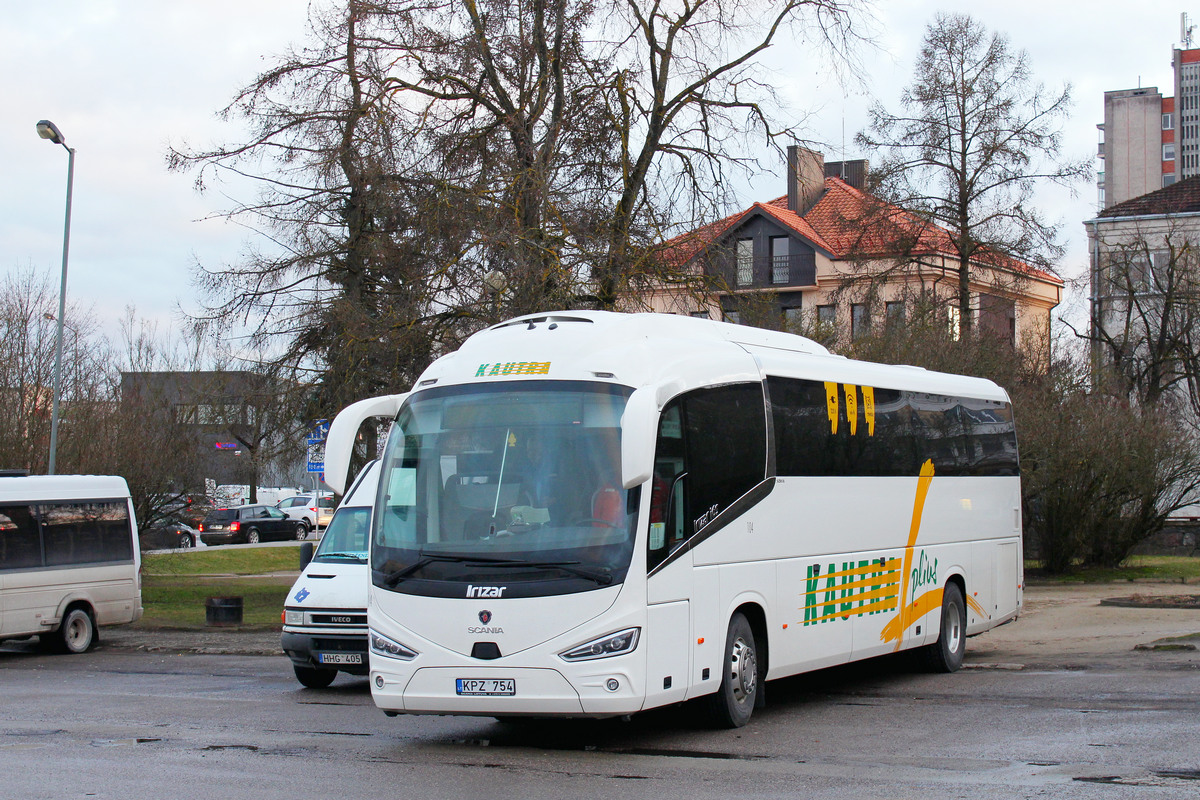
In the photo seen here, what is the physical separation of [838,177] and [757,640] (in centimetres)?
6004

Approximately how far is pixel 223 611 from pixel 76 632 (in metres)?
2.65

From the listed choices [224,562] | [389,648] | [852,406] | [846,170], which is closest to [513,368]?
[389,648]

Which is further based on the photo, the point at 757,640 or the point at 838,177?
the point at 838,177

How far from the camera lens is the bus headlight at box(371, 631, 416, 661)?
31.6ft

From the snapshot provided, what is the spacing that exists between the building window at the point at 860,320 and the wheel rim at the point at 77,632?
1800 centimetres

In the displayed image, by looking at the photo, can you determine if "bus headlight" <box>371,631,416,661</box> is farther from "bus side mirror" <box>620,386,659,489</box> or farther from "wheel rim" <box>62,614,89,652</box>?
Result: "wheel rim" <box>62,614,89,652</box>

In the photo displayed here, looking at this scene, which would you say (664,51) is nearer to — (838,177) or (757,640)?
(757,640)

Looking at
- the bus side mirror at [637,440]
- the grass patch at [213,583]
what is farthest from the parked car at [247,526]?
the bus side mirror at [637,440]

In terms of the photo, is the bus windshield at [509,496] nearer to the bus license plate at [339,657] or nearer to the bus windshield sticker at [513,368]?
the bus windshield sticker at [513,368]

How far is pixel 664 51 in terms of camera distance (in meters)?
22.1

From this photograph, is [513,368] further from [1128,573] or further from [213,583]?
[213,583]

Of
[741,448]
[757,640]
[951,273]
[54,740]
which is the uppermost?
[951,273]

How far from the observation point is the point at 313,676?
14297 millimetres

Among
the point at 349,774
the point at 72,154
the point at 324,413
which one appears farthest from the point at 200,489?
the point at 349,774
